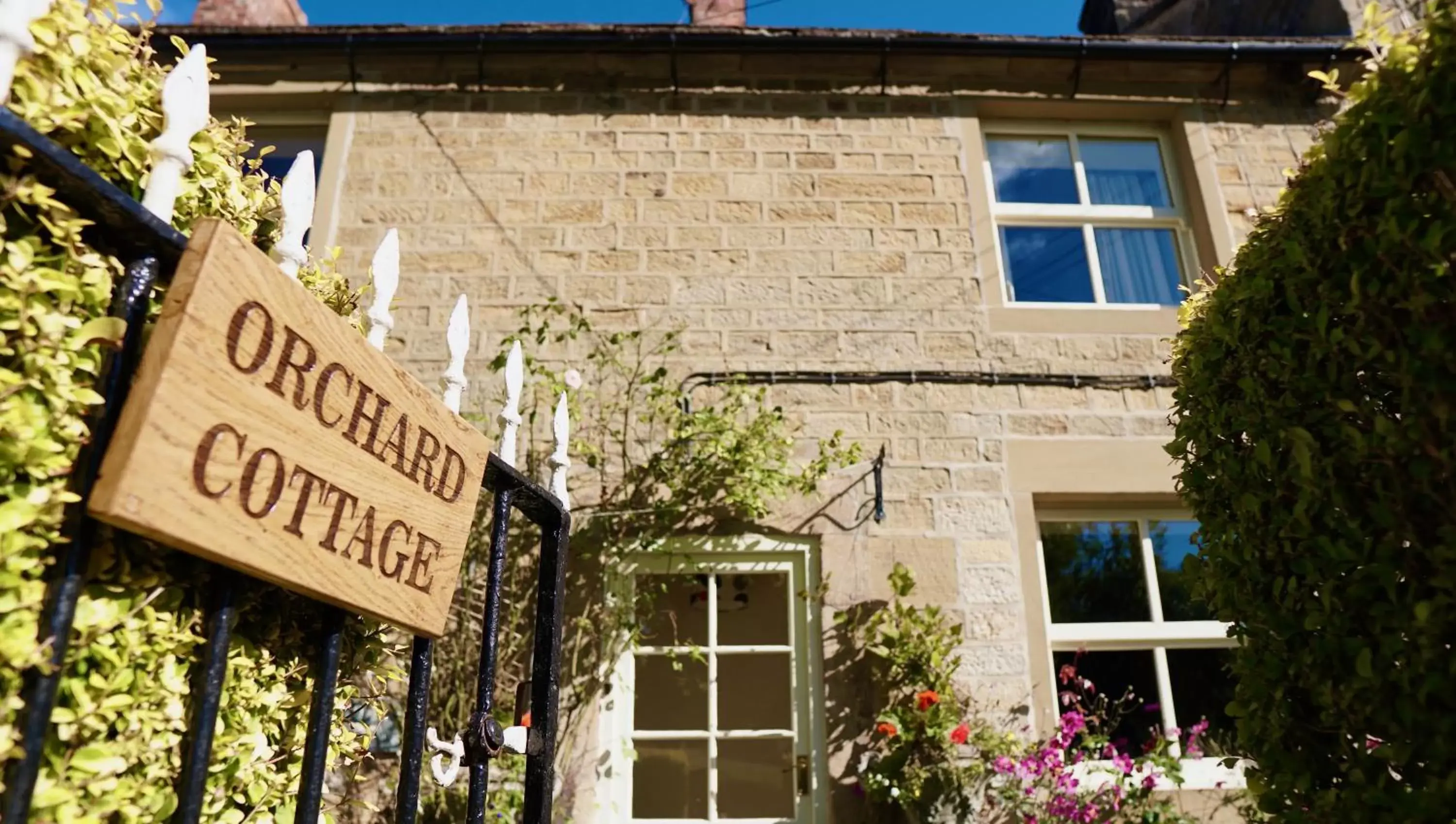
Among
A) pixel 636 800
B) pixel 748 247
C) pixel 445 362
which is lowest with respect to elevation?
pixel 636 800

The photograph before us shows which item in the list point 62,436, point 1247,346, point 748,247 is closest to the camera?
point 62,436

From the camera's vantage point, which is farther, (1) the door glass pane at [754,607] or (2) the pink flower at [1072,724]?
(1) the door glass pane at [754,607]

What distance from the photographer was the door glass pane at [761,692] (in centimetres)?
403

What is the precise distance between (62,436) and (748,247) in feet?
13.0

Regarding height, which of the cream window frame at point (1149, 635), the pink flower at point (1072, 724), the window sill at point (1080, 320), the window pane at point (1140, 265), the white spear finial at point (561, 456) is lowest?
the pink flower at point (1072, 724)

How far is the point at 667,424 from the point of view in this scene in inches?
164

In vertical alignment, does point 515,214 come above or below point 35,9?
above

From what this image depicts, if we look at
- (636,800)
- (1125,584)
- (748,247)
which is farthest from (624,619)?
(1125,584)

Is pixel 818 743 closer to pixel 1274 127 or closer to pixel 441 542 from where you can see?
pixel 441 542

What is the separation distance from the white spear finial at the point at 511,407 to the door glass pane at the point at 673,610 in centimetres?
225

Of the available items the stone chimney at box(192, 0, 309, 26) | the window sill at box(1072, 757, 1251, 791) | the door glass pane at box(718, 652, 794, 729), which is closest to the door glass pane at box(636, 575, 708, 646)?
the door glass pane at box(718, 652, 794, 729)

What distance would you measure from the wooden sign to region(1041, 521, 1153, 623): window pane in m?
3.50

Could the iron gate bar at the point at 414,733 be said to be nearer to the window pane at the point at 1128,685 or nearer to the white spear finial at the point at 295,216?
the white spear finial at the point at 295,216

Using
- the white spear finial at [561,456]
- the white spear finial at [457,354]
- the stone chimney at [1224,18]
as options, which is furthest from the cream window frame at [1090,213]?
the white spear finial at [457,354]
